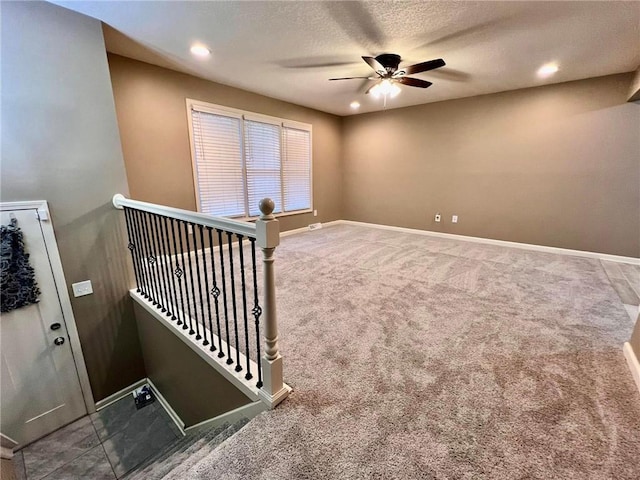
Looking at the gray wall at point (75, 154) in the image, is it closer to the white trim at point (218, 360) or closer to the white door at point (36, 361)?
the white door at point (36, 361)

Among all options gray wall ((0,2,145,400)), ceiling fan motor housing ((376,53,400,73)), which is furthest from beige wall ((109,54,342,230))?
ceiling fan motor housing ((376,53,400,73))

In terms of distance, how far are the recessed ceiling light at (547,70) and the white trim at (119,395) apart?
223 inches

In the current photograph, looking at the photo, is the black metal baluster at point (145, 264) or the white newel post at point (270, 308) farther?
the black metal baluster at point (145, 264)

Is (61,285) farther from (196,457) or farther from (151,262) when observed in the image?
(196,457)

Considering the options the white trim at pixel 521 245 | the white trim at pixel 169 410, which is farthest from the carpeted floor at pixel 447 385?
the white trim at pixel 169 410

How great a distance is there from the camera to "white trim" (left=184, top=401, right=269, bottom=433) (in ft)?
4.83

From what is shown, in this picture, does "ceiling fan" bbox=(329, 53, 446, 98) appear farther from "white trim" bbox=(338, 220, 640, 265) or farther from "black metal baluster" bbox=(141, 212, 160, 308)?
"white trim" bbox=(338, 220, 640, 265)

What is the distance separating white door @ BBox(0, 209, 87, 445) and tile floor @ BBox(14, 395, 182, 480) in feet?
0.48

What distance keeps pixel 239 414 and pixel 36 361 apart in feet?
6.39

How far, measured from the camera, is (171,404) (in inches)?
102

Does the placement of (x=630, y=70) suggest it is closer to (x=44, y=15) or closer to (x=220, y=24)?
(x=220, y=24)

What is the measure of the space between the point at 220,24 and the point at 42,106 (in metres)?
1.50

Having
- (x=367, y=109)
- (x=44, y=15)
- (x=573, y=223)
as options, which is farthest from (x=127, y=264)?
(x=573, y=223)

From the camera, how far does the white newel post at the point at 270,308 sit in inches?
48.4
